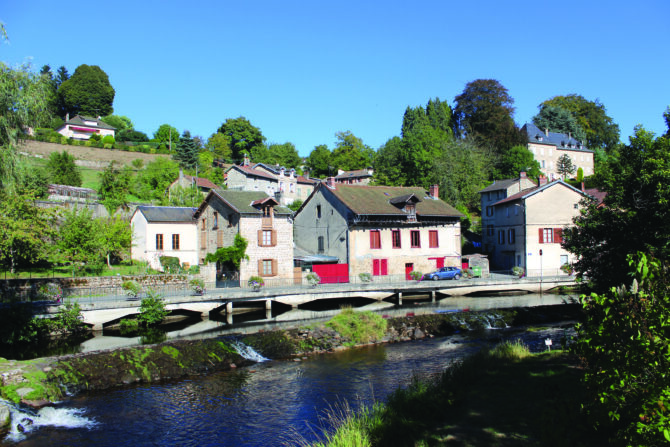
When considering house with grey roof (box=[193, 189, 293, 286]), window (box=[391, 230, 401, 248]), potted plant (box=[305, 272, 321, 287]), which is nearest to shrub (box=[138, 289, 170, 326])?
house with grey roof (box=[193, 189, 293, 286])

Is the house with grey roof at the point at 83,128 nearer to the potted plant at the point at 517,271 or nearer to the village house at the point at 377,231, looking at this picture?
the village house at the point at 377,231

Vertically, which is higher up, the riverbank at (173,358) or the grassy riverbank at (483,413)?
the grassy riverbank at (483,413)

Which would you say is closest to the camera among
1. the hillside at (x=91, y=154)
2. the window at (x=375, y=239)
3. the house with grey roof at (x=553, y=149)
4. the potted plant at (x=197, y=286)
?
the potted plant at (x=197, y=286)

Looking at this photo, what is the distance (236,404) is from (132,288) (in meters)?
16.0

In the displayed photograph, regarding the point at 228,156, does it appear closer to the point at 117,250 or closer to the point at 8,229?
the point at 117,250

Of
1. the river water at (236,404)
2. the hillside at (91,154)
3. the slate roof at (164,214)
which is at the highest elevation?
the hillside at (91,154)

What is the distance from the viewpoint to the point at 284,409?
16.0m

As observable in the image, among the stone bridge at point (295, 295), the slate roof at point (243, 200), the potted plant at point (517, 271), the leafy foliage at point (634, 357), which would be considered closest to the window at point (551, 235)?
the potted plant at point (517, 271)

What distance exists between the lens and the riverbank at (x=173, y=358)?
16.9 m

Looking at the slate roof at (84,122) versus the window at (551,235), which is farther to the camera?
the slate roof at (84,122)

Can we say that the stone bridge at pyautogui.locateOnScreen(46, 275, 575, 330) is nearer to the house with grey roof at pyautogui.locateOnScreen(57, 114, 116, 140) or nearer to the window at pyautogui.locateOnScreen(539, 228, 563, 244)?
the window at pyautogui.locateOnScreen(539, 228, 563, 244)

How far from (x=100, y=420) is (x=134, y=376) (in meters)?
3.96

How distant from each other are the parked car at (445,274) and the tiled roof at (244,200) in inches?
536

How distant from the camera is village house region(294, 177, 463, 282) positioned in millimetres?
42062
